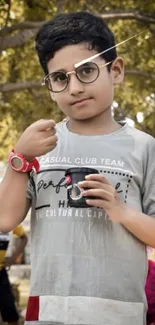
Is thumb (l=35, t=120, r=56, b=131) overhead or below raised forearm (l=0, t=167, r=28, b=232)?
overhead

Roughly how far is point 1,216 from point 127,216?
15.1 inches

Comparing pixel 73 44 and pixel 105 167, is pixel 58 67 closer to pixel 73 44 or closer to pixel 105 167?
pixel 73 44

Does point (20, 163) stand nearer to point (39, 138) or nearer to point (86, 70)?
point (39, 138)

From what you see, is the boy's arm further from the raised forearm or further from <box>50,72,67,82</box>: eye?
<box>50,72,67,82</box>: eye

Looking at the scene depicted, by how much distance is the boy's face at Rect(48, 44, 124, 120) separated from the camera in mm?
2391

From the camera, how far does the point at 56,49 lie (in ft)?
8.04

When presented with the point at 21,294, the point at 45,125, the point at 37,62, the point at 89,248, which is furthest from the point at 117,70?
the point at 21,294

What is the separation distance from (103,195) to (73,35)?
54 centimetres

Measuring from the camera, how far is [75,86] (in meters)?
2.37

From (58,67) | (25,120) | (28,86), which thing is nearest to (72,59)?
(58,67)

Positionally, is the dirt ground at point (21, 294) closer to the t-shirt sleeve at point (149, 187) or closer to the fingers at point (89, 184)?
the t-shirt sleeve at point (149, 187)

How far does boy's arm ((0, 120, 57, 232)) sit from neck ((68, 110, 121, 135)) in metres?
0.19

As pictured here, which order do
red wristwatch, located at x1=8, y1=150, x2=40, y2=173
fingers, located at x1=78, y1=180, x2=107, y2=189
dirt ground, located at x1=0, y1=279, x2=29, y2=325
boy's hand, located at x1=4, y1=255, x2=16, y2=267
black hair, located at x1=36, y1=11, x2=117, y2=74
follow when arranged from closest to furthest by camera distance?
fingers, located at x1=78, y1=180, x2=107, y2=189 → red wristwatch, located at x1=8, y1=150, x2=40, y2=173 → black hair, located at x1=36, y1=11, x2=117, y2=74 → boy's hand, located at x1=4, y1=255, x2=16, y2=267 → dirt ground, located at x1=0, y1=279, x2=29, y2=325

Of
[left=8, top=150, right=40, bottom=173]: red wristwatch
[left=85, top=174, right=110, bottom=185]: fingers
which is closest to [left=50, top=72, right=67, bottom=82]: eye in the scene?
[left=8, top=150, right=40, bottom=173]: red wristwatch
